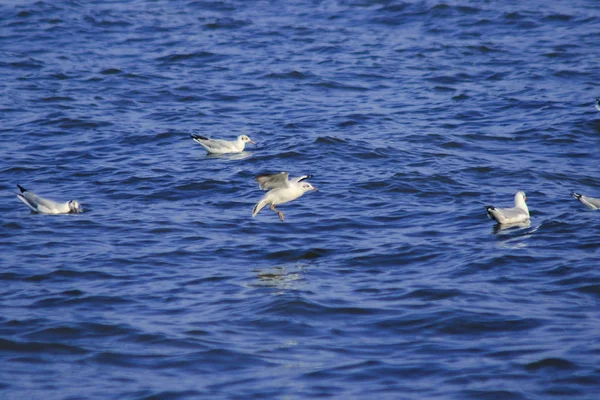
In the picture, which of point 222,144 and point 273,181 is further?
point 222,144

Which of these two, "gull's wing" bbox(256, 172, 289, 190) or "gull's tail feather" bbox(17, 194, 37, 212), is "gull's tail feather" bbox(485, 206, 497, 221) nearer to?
"gull's wing" bbox(256, 172, 289, 190)

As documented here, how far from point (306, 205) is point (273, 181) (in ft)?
7.36

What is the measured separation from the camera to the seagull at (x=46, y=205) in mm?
12977

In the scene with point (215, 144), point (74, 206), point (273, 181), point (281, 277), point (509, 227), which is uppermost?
point (273, 181)

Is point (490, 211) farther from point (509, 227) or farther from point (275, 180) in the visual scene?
point (275, 180)

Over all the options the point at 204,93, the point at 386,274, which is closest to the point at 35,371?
the point at 386,274

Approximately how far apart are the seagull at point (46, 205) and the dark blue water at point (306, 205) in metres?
0.19

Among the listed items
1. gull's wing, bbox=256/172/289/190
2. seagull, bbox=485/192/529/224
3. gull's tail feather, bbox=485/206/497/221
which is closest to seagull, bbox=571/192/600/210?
seagull, bbox=485/192/529/224

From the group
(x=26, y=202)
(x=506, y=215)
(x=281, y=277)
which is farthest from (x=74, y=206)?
(x=506, y=215)

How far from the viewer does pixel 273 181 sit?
11.7m

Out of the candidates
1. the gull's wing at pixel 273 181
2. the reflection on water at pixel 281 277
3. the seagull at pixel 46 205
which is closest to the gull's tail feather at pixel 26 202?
the seagull at pixel 46 205

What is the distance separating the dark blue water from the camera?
842cm

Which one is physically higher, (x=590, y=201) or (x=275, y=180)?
(x=275, y=180)

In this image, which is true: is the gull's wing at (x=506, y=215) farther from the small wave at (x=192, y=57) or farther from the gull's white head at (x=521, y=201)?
the small wave at (x=192, y=57)
